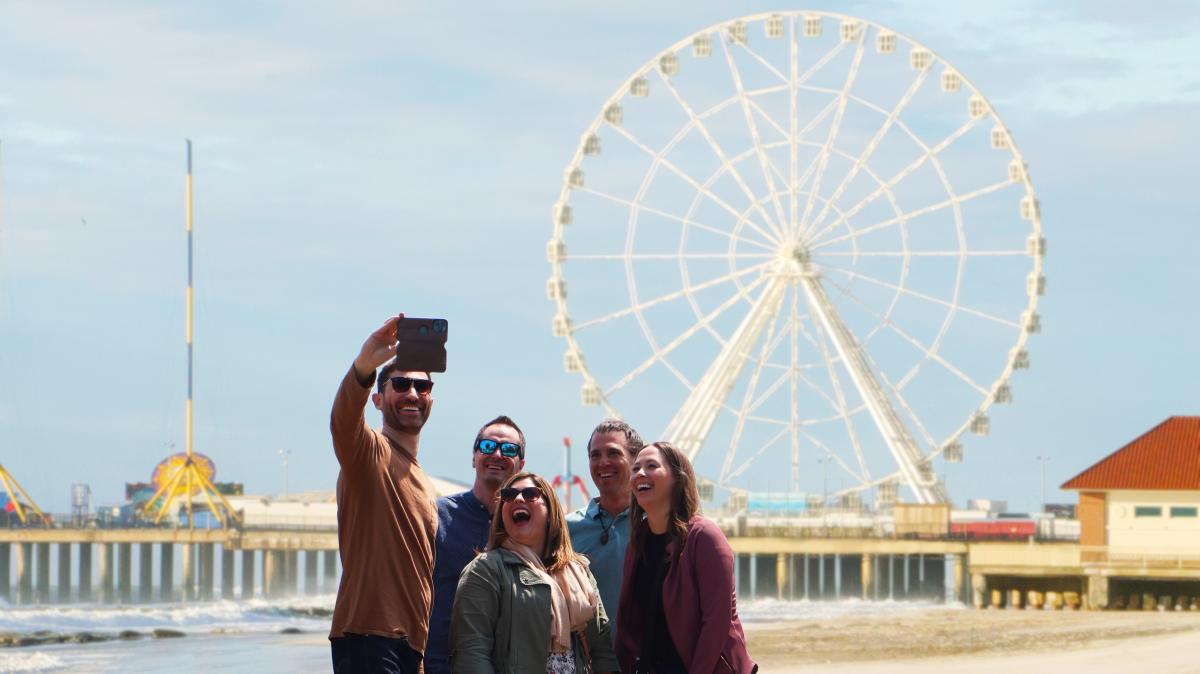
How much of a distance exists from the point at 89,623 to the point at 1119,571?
2382 centimetres

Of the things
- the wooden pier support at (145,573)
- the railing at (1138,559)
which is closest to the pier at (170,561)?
the wooden pier support at (145,573)

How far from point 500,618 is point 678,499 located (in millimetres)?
833

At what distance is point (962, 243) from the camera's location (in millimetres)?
46750

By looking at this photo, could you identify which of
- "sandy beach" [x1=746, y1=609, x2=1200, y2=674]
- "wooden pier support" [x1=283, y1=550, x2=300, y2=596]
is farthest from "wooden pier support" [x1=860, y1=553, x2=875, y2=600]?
"wooden pier support" [x1=283, y1=550, x2=300, y2=596]

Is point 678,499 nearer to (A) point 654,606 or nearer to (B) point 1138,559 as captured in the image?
(A) point 654,606

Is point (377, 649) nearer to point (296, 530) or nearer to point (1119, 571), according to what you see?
point (1119, 571)

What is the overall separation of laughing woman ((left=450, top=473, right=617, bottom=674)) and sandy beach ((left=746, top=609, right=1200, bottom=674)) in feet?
47.6

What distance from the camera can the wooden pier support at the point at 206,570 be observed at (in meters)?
69.8

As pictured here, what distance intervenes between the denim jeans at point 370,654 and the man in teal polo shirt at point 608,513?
84 centimetres

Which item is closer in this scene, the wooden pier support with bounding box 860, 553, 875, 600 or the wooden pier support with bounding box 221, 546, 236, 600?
the wooden pier support with bounding box 860, 553, 875, 600

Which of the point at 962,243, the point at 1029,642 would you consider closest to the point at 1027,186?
the point at 962,243

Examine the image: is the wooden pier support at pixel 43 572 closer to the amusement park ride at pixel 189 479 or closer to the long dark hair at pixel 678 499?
the amusement park ride at pixel 189 479

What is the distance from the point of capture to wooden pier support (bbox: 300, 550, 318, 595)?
7375 centimetres

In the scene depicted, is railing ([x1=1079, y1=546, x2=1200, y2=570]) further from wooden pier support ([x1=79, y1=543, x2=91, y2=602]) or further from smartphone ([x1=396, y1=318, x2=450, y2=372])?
wooden pier support ([x1=79, y1=543, x2=91, y2=602])
